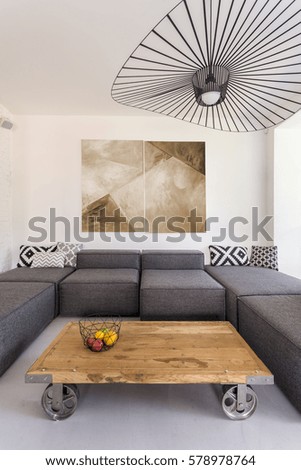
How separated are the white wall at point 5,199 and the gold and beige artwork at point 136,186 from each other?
1.05 meters

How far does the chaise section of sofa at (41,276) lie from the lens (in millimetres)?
2580

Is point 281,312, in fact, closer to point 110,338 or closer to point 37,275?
point 110,338

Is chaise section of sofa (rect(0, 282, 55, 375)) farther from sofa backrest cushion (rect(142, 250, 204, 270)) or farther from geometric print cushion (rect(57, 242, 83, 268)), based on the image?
sofa backrest cushion (rect(142, 250, 204, 270))

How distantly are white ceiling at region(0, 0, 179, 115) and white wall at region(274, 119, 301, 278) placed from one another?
2.44m

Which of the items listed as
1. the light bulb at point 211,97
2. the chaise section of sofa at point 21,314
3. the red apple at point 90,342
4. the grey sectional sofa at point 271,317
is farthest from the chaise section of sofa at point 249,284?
the chaise section of sofa at point 21,314

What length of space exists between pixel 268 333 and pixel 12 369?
1744mm

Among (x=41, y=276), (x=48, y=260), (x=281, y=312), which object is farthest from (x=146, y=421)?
(x=48, y=260)

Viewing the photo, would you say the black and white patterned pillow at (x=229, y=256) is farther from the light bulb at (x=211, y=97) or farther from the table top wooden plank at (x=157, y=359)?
the light bulb at (x=211, y=97)

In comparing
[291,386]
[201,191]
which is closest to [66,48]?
[201,191]

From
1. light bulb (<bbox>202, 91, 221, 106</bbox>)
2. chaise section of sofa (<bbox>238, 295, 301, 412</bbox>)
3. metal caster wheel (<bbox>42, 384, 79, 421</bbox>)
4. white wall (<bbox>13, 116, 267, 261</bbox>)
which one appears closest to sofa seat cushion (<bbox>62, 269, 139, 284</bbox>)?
white wall (<bbox>13, 116, 267, 261</bbox>)

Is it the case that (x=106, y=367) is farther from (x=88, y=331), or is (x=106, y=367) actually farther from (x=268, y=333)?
(x=268, y=333)

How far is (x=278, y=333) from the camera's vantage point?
1.46 m

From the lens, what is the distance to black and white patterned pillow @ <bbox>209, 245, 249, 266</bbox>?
3.39 meters

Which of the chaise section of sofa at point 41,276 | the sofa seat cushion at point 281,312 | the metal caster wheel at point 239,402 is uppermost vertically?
the chaise section of sofa at point 41,276
